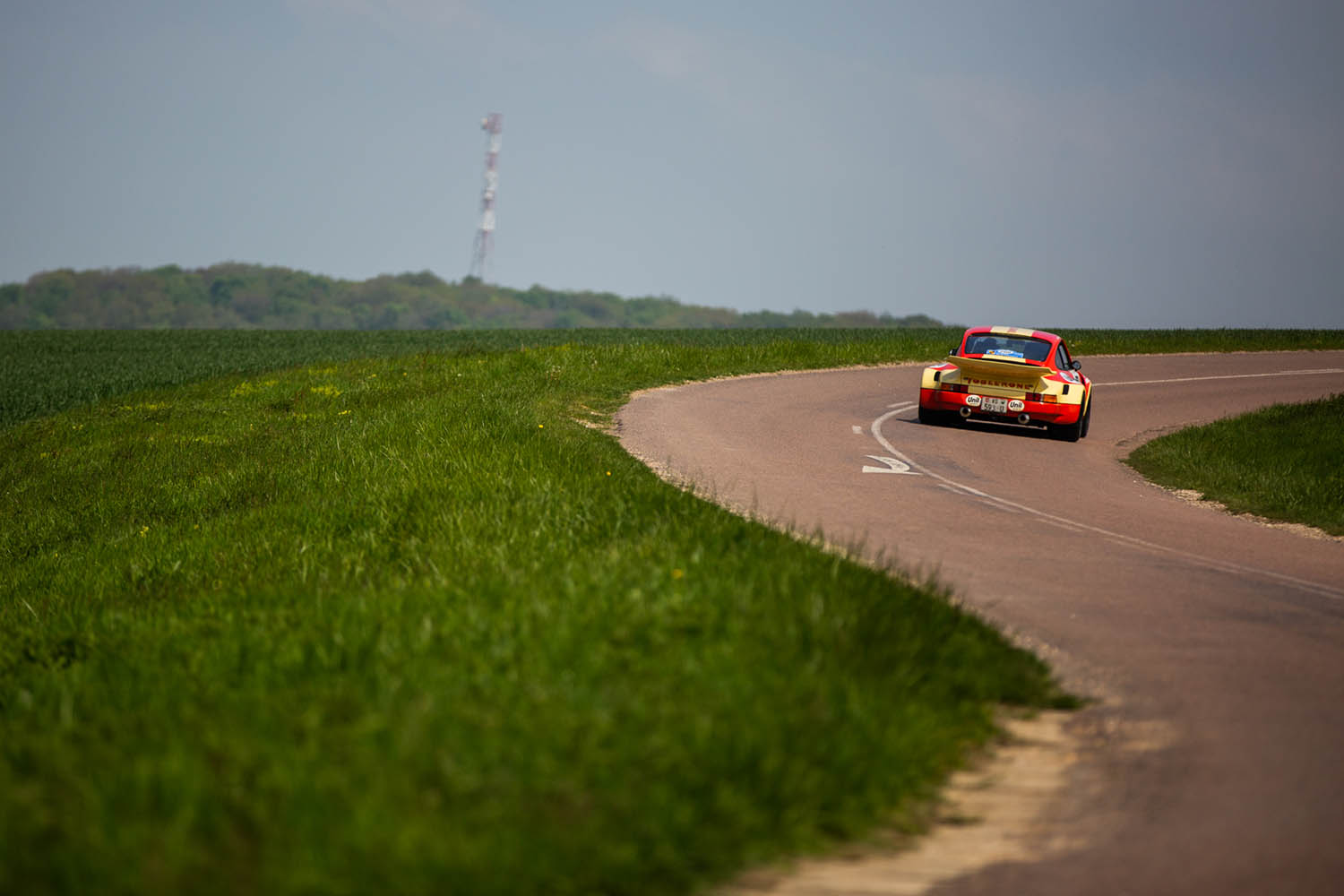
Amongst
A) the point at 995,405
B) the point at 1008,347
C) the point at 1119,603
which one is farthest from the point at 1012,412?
the point at 1119,603

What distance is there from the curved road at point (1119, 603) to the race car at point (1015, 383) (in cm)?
47

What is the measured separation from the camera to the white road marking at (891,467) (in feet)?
47.4

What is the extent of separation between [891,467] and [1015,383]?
202 inches

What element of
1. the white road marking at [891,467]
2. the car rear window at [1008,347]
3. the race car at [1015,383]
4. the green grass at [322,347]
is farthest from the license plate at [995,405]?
the green grass at [322,347]

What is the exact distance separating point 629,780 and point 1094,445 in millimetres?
16270

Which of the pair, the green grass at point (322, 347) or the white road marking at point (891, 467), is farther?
the green grass at point (322, 347)

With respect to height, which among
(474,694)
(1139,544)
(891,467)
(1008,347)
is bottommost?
(474,694)

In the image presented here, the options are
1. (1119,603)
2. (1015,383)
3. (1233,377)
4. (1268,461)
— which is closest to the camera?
(1119,603)

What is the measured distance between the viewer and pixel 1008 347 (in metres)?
19.3

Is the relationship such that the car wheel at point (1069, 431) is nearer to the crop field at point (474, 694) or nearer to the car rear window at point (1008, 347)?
the car rear window at point (1008, 347)

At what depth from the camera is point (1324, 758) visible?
536 centimetres

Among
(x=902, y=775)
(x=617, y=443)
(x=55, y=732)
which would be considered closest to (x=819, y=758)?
(x=902, y=775)

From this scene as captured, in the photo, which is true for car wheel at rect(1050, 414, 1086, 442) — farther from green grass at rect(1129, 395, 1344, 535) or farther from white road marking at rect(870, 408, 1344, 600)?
white road marking at rect(870, 408, 1344, 600)

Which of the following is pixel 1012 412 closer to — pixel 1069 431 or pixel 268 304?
pixel 1069 431
